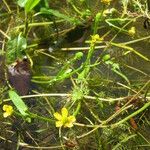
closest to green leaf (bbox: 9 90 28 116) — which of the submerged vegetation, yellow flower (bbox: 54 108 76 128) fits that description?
the submerged vegetation

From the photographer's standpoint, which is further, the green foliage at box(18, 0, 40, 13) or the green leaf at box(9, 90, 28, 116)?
the green foliage at box(18, 0, 40, 13)

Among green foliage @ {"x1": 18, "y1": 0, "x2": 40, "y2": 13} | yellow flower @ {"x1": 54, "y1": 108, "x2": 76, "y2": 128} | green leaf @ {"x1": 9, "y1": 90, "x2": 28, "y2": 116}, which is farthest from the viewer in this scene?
green foliage @ {"x1": 18, "y1": 0, "x2": 40, "y2": 13}

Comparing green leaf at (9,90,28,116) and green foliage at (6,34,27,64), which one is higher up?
green foliage at (6,34,27,64)

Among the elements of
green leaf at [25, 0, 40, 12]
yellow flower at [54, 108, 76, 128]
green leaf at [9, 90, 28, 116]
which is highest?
green leaf at [25, 0, 40, 12]

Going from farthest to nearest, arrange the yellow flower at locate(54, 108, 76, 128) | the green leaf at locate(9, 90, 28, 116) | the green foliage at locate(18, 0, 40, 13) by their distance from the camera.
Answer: the green foliage at locate(18, 0, 40, 13) → the green leaf at locate(9, 90, 28, 116) → the yellow flower at locate(54, 108, 76, 128)

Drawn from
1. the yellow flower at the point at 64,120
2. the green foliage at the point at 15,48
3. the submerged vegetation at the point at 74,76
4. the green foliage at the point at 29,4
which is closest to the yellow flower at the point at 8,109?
the submerged vegetation at the point at 74,76

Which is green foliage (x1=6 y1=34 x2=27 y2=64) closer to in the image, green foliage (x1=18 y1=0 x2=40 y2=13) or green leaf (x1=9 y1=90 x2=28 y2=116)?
green foliage (x1=18 y1=0 x2=40 y2=13)

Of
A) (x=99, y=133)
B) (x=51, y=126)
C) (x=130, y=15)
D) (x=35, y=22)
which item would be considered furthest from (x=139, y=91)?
(x=35, y=22)
